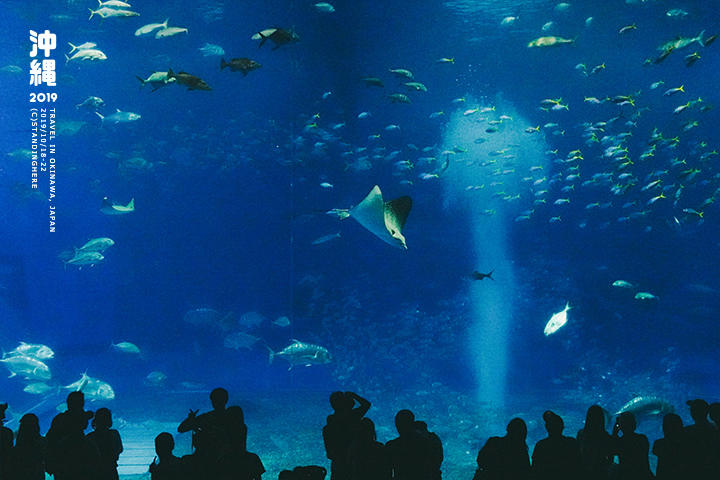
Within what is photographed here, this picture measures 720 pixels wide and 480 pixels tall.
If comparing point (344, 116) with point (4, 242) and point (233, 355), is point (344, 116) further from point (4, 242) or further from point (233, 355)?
point (4, 242)

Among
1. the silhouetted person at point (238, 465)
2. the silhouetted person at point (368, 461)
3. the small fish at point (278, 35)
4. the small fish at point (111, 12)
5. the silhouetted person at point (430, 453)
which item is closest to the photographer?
the silhouetted person at point (238, 465)

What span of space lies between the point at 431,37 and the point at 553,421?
13.7 metres

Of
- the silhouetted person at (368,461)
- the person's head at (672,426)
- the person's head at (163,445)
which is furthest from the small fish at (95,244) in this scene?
the person's head at (672,426)

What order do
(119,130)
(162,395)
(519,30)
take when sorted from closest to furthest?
(162,395) < (519,30) < (119,130)

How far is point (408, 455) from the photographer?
274cm

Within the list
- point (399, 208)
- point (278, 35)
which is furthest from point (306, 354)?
point (278, 35)

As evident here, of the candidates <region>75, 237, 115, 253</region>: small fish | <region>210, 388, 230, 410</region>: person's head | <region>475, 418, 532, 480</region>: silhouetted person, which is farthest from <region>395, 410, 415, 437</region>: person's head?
<region>75, 237, 115, 253</region>: small fish

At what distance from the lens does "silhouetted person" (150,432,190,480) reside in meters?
2.61

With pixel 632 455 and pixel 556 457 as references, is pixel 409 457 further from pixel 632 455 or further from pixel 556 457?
pixel 632 455

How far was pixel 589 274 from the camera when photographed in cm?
1516

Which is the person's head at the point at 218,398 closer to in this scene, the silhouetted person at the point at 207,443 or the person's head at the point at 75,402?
the silhouetted person at the point at 207,443

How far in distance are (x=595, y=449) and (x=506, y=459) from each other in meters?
0.66

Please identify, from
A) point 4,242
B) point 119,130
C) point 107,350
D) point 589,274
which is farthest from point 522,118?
point 4,242

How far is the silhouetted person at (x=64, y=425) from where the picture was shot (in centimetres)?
288
